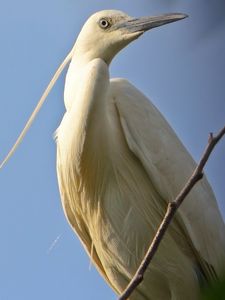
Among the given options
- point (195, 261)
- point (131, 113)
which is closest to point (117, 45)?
point (131, 113)

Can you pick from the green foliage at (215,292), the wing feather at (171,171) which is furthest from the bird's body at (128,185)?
the green foliage at (215,292)

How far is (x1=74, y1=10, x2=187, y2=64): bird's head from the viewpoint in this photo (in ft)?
10.5

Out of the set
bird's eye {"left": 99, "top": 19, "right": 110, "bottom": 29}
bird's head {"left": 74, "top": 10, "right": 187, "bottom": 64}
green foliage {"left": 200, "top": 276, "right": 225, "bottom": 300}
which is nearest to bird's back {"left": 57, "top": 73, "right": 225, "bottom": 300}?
bird's head {"left": 74, "top": 10, "right": 187, "bottom": 64}

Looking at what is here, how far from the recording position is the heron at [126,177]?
3.12m

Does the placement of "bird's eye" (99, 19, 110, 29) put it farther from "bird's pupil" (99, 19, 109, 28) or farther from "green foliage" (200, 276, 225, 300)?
"green foliage" (200, 276, 225, 300)

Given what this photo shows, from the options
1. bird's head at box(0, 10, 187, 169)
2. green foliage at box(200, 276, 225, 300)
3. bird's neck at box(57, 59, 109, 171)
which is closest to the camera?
green foliage at box(200, 276, 225, 300)

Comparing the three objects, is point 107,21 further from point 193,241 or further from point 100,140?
point 193,241

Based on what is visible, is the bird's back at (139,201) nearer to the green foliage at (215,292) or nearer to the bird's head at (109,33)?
the bird's head at (109,33)

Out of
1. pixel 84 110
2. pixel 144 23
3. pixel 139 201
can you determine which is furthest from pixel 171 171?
pixel 144 23

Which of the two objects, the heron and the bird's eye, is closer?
the heron

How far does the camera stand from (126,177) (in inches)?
126

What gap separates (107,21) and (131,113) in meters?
0.46

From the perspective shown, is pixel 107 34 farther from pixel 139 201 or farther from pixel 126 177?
pixel 139 201

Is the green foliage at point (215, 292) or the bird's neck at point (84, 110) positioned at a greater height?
the bird's neck at point (84, 110)
